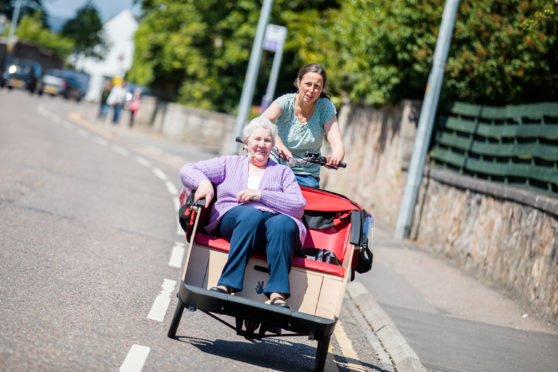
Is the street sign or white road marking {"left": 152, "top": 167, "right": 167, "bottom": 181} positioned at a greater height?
the street sign

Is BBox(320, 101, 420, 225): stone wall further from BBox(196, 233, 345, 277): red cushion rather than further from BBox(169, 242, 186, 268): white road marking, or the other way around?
BBox(196, 233, 345, 277): red cushion

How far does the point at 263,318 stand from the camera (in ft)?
15.3

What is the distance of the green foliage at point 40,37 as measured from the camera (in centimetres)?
8557

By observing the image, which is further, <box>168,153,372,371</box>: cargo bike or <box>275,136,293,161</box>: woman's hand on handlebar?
<box>275,136,293,161</box>: woman's hand on handlebar

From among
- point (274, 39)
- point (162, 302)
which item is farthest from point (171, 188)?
point (162, 302)

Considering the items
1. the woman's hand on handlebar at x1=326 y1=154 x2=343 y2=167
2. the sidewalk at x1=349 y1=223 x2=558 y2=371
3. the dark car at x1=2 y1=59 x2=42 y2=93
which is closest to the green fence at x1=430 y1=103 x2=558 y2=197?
the sidewalk at x1=349 y1=223 x2=558 y2=371

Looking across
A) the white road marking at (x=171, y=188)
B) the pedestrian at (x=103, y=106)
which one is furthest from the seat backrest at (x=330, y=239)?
the pedestrian at (x=103, y=106)

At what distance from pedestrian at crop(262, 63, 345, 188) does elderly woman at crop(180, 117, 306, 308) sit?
466 millimetres

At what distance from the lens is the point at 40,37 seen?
8769 centimetres

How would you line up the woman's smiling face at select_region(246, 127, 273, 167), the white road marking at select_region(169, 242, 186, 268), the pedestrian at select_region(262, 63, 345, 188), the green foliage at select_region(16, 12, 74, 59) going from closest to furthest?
1. the woman's smiling face at select_region(246, 127, 273, 167)
2. the pedestrian at select_region(262, 63, 345, 188)
3. the white road marking at select_region(169, 242, 186, 268)
4. the green foliage at select_region(16, 12, 74, 59)

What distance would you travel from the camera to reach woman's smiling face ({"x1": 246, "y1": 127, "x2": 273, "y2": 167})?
532 cm

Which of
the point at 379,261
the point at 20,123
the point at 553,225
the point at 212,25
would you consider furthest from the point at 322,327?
the point at 212,25

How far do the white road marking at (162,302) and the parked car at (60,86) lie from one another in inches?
1848

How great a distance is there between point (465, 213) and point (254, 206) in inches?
267
